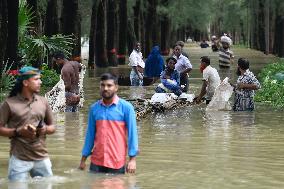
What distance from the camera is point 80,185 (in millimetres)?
9484

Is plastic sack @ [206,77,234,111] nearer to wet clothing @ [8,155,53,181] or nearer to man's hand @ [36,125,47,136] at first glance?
wet clothing @ [8,155,53,181]

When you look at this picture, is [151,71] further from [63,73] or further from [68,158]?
[68,158]

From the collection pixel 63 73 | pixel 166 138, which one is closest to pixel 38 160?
pixel 166 138

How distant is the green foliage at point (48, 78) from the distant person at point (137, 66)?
2676 millimetres

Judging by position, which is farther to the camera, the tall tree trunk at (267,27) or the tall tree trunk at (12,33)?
the tall tree trunk at (267,27)

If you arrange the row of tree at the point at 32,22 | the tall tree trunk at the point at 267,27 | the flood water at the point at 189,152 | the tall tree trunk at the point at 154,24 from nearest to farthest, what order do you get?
the flood water at the point at 189,152 < the row of tree at the point at 32,22 < the tall tree trunk at the point at 154,24 < the tall tree trunk at the point at 267,27

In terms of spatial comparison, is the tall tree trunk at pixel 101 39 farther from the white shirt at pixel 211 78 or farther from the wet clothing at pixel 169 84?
the white shirt at pixel 211 78

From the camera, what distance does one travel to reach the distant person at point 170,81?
20.4 m

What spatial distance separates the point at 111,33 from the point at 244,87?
26.3 metres

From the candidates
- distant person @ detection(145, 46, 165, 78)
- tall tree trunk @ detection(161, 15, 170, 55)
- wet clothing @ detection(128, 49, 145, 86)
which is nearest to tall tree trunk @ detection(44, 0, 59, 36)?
wet clothing @ detection(128, 49, 145, 86)

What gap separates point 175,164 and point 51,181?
2.70 meters

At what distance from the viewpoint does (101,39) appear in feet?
135

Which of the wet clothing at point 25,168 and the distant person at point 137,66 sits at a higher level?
the distant person at point 137,66

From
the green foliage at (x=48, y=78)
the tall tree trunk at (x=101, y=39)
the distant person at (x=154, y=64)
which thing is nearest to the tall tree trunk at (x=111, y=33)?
the tall tree trunk at (x=101, y=39)
